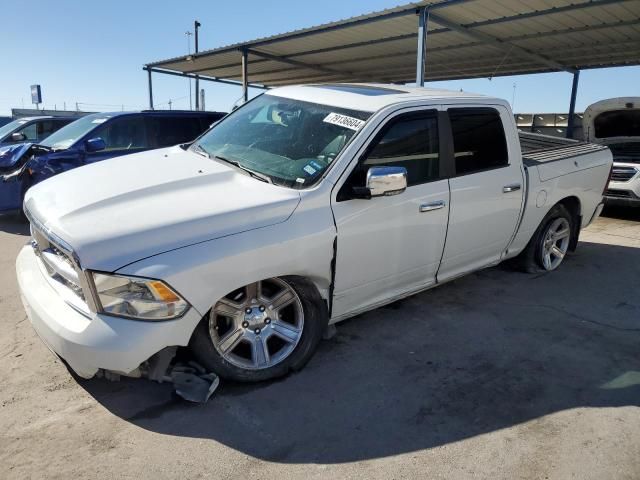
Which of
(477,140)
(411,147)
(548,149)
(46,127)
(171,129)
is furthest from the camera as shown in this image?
(46,127)

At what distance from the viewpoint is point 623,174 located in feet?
28.3

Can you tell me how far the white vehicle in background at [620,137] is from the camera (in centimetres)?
855

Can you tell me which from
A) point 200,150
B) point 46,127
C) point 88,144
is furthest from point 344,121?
point 46,127

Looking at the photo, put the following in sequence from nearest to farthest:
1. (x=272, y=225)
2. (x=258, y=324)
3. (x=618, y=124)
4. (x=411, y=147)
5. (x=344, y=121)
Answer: (x=272, y=225) → (x=258, y=324) → (x=344, y=121) → (x=411, y=147) → (x=618, y=124)

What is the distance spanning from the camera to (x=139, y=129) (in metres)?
7.89

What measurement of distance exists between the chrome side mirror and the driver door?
0.50 feet

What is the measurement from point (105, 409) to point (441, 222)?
104 inches

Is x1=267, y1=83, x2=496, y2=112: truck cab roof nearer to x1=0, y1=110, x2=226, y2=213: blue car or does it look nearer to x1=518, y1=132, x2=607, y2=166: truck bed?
x1=518, y1=132, x2=607, y2=166: truck bed

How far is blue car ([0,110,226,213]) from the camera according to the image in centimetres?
700

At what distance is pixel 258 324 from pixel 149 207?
3.19 ft

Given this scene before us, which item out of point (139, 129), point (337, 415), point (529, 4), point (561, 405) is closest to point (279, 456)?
point (337, 415)

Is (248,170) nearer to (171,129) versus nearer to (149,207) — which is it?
(149,207)

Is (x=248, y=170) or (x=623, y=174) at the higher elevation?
(x=248, y=170)

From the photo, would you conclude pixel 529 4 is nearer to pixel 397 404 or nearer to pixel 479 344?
pixel 479 344
